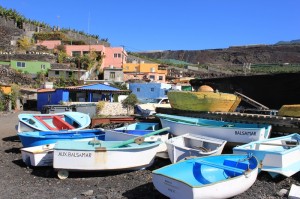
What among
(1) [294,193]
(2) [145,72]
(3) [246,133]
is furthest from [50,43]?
(1) [294,193]

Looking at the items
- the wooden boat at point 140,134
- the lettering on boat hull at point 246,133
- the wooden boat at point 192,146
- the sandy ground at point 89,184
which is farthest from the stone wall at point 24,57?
the lettering on boat hull at point 246,133

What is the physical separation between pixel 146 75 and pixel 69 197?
45448 millimetres

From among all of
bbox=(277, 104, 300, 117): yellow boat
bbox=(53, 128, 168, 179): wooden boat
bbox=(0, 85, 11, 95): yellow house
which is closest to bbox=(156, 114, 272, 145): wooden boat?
bbox=(277, 104, 300, 117): yellow boat

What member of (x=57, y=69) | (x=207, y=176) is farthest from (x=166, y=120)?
(x=57, y=69)

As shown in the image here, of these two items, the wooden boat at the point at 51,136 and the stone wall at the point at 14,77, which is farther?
the stone wall at the point at 14,77

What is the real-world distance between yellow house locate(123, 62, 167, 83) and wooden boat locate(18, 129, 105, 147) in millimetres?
38232

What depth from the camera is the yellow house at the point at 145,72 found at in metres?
52.5

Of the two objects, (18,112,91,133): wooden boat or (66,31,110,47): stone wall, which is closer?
(18,112,91,133): wooden boat

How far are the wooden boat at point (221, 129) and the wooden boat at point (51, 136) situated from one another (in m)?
2.85

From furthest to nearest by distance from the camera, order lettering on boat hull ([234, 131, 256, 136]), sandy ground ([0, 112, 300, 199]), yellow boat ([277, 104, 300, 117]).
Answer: yellow boat ([277, 104, 300, 117]), lettering on boat hull ([234, 131, 256, 136]), sandy ground ([0, 112, 300, 199])

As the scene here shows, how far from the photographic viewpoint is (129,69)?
5697cm

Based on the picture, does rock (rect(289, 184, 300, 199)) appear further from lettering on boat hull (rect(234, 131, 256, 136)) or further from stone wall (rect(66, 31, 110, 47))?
stone wall (rect(66, 31, 110, 47))

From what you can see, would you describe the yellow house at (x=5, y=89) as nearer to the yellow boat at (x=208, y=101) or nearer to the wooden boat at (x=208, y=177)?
the yellow boat at (x=208, y=101)

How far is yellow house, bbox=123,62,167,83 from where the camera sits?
5247 centimetres
